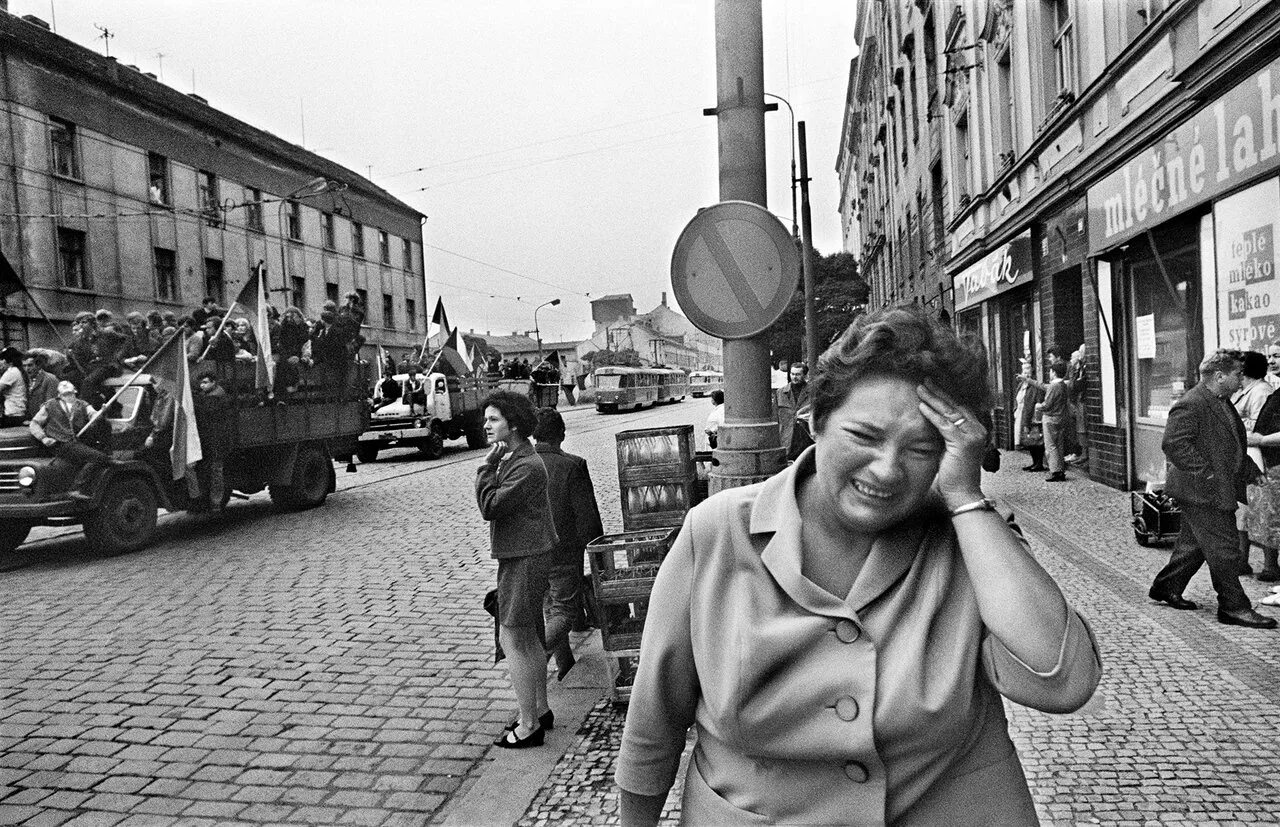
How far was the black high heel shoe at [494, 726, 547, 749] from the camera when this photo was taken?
4.57m

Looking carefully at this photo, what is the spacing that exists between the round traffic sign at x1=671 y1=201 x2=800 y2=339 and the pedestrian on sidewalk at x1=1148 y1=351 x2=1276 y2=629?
289 centimetres

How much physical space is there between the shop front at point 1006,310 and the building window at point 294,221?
91.5 ft

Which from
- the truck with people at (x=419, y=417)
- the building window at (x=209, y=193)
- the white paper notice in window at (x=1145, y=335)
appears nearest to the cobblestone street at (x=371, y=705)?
the white paper notice in window at (x=1145, y=335)

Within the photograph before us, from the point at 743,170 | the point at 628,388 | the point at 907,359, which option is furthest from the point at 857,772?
the point at 628,388

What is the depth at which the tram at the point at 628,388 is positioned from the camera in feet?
166

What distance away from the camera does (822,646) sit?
160 cm

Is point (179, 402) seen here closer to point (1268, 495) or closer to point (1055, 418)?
point (1268, 495)

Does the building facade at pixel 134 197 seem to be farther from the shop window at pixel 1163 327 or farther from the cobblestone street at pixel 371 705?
the shop window at pixel 1163 327

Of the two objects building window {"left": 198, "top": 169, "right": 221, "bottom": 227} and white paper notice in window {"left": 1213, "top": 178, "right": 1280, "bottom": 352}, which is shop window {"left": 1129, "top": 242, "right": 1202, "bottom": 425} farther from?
building window {"left": 198, "top": 169, "right": 221, "bottom": 227}

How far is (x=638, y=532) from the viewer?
5379 millimetres

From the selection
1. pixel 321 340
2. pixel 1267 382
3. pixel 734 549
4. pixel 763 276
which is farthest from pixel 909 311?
pixel 321 340

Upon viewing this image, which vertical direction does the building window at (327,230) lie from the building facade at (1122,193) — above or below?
above

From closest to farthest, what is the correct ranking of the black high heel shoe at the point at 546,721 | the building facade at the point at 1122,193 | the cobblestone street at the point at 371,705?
the cobblestone street at the point at 371,705, the black high heel shoe at the point at 546,721, the building facade at the point at 1122,193

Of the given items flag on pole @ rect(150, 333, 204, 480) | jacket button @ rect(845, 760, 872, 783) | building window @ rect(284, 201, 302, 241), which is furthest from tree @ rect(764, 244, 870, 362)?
jacket button @ rect(845, 760, 872, 783)
